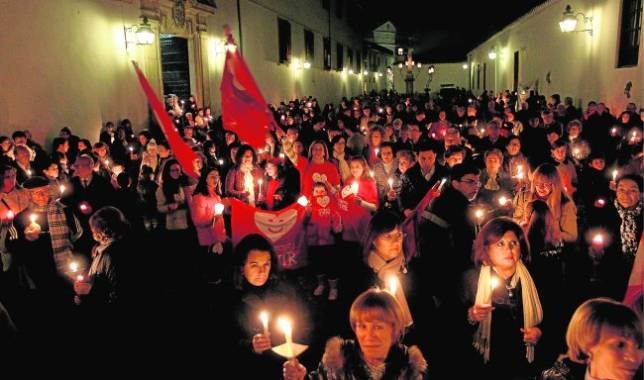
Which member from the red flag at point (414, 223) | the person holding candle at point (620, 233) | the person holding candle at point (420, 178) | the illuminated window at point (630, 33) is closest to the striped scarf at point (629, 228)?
the person holding candle at point (620, 233)

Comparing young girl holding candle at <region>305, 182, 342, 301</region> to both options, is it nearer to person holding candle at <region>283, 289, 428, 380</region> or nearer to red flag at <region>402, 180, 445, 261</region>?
red flag at <region>402, 180, 445, 261</region>

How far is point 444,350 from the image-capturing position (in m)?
5.25

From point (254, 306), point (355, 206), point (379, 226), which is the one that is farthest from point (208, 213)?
point (254, 306)

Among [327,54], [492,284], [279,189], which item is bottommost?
[492,284]

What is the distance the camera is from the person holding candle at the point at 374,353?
279cm

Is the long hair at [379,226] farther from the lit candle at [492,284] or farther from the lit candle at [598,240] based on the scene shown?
the lit candle at [598,240]

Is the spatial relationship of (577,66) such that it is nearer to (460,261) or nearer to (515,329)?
(460,261)

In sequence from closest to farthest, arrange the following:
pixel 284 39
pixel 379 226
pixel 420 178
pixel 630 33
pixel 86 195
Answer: pixel 379 226 → pixel 420 178 → pixel 86 195 → pixel 630 33 → pixel 284 39

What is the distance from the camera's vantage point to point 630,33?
49.5ft

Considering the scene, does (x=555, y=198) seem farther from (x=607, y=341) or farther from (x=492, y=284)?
(x=607, y=341)

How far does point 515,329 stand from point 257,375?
61.2 inches

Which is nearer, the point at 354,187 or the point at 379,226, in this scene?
the point at 379,226

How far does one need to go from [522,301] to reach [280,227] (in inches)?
127

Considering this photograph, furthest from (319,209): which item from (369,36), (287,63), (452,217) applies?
(369,36)
